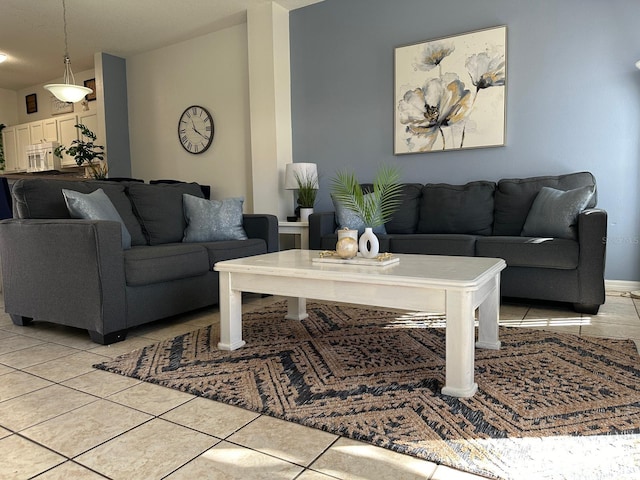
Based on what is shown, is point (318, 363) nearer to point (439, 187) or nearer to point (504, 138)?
point (439, 187)

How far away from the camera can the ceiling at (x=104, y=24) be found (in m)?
4.61

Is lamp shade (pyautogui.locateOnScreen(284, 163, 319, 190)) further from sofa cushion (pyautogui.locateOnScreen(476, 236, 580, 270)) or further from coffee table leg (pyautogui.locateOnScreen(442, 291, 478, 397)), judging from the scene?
coffee table leg (pyautogui.locateOnScreen(442, 291, 478, 397))

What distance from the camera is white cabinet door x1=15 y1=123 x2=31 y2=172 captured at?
25.1 ft

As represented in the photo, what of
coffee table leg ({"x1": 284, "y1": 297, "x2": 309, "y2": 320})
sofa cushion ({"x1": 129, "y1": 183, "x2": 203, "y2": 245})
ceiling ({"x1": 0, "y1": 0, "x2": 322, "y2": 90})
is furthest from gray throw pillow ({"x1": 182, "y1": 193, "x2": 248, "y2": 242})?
ceiling ({"x1": 0, "y1": 0, "x2": 322, "y2": 90})

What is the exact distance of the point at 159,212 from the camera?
3373mm

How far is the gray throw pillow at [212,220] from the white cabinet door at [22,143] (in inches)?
225

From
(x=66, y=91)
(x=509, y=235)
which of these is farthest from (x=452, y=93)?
(x=66, y=91)

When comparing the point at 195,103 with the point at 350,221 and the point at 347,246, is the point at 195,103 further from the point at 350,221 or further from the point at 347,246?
the point at 347,246

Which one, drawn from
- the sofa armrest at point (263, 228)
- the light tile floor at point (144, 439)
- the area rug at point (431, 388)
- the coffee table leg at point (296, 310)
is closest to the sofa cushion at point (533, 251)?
the area rug at point (431, 388)

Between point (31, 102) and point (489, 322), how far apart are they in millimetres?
8362

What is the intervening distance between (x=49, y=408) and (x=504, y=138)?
140 inches

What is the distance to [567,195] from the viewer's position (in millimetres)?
3057

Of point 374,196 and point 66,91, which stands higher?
point 66,91

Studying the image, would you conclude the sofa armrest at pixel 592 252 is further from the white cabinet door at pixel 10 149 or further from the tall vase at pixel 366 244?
the white cabinet door at pixel 10 149
